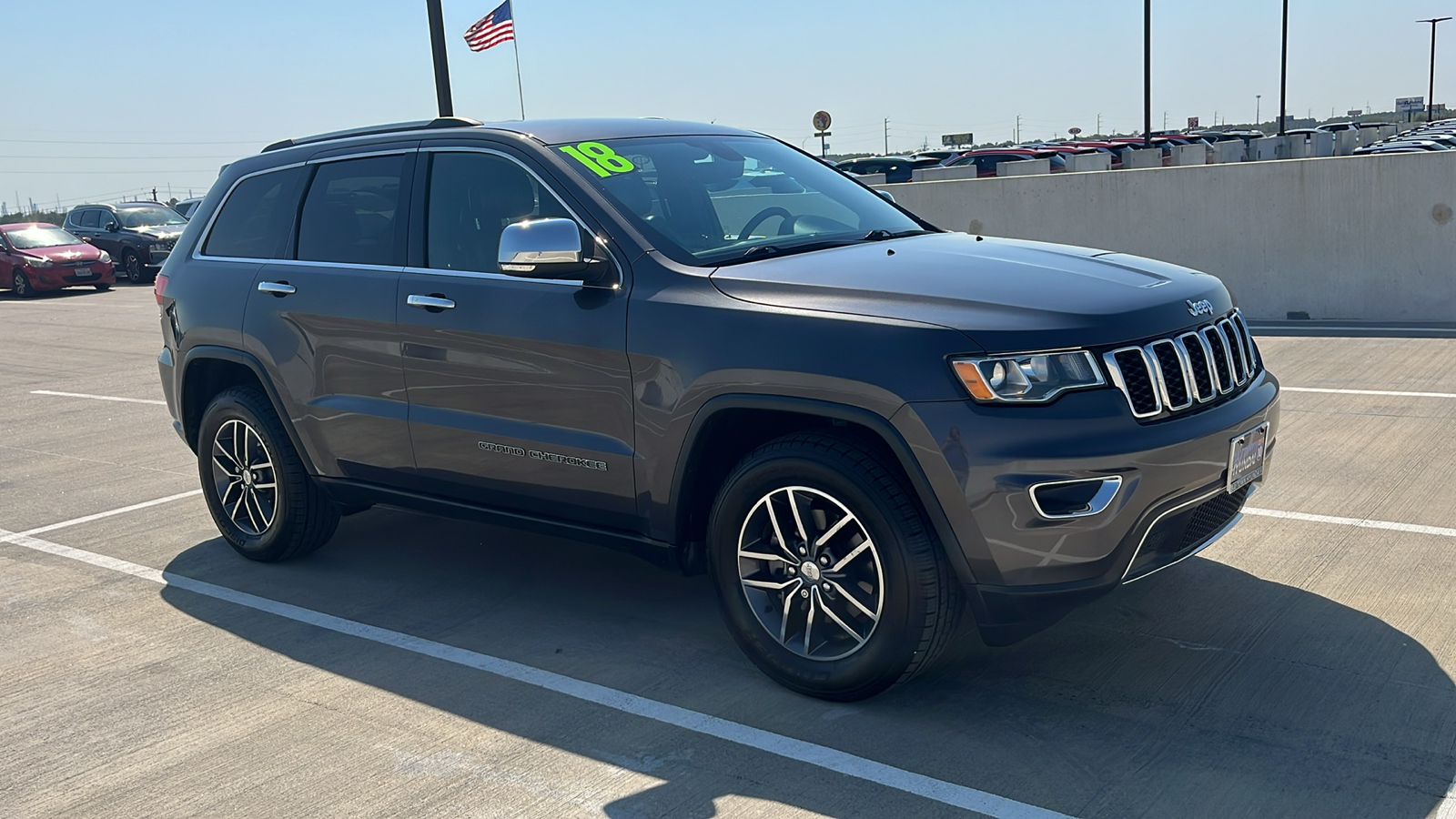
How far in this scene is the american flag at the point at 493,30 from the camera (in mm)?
17609

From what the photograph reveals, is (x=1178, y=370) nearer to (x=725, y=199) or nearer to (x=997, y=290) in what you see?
(x=997, y=290)

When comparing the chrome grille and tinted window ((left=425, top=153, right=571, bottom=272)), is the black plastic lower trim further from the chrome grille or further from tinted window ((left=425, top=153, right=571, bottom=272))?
the chrome grille

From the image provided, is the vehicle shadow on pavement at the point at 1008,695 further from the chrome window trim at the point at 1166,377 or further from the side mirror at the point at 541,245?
the side mirror at the point at 541,245

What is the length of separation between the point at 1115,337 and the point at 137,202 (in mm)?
Result: 27405

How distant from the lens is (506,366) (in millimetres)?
4648

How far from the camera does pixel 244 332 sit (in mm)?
5699

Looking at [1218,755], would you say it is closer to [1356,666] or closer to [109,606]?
[1356,666]

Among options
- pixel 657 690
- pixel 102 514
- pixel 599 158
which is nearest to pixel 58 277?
pixel 102 514

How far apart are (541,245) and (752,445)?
976 millimetres

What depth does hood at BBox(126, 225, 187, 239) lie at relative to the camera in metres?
25.6

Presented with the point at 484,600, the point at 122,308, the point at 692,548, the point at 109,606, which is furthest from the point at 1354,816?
the point at 122,308

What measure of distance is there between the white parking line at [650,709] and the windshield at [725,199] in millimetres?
1498

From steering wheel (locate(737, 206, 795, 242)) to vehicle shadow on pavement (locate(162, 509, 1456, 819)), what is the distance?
149cm

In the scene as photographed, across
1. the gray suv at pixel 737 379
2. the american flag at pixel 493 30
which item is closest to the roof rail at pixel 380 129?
the gray suv at pixel 737 379
